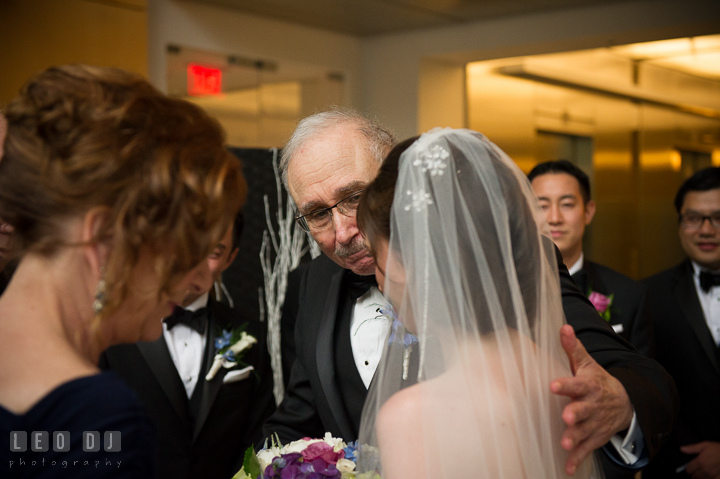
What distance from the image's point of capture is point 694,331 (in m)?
3.78

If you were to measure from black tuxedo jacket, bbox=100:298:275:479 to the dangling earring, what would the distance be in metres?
1.58

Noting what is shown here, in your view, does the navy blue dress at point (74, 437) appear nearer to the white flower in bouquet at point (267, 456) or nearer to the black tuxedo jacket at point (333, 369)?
the white flower in bouquet at point (267, 456)

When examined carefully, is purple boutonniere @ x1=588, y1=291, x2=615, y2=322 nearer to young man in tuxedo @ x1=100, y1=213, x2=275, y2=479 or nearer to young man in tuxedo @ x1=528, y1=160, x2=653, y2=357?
young man in tuxedo @ x1=528, y1=160, x2=653, y2=357

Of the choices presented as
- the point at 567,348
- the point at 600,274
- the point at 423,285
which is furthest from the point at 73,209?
the point at 600,274

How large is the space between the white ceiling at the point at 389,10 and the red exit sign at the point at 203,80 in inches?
19.9

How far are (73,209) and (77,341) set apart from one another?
0.22 meters

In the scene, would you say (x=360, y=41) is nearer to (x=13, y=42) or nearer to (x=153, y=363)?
(x=13, y=42)

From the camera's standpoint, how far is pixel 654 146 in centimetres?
849

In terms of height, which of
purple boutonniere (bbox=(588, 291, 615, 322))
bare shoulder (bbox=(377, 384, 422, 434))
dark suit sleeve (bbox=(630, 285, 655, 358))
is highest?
Answer: bare shoulder (bbox=(377, 384, 422, 434))

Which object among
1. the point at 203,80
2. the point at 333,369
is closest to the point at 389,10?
the point at 203,80

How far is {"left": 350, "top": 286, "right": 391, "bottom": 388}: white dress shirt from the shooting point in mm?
2266

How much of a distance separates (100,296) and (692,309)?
3.64 metres

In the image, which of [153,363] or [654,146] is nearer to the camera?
[153,363]

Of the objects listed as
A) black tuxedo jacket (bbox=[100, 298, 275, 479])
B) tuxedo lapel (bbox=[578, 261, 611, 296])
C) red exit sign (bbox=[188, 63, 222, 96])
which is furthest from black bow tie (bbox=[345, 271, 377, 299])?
red exit sign (bbox=[188, 63, 222, 96])
